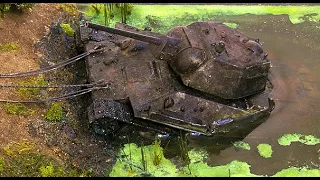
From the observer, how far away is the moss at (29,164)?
32.4ft

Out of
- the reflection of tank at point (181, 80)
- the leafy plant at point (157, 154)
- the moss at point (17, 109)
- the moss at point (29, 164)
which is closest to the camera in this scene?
the moss at point (29, 164)

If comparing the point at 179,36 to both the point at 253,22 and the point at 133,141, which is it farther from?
the point at 253,22

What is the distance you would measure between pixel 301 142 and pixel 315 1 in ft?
20.1

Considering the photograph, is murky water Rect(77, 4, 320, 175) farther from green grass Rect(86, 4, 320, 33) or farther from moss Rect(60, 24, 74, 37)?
moss Rect(60, 24, 74, 37)

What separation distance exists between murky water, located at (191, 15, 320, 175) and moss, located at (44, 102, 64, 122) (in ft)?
11.2

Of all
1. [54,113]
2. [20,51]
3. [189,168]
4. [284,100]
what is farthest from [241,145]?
[20,51]

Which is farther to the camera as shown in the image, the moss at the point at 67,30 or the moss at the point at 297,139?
the moss at the point at 67,30

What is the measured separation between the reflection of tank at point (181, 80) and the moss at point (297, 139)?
2.46 ft

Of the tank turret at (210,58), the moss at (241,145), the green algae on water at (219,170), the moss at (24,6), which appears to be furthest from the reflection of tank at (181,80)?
the moss at (24,6)

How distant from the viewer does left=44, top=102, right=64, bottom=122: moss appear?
37.3 feet

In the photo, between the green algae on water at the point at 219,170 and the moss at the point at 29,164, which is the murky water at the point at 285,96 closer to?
the green algae on water at the point at 219,170

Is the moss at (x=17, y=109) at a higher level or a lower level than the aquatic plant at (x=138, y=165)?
higher

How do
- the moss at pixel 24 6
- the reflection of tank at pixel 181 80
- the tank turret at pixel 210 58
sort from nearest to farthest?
1. the reflection of tank at pixel 181 80
2. the tank turret at pixel 210 58
3. the moss at pixel 24 6

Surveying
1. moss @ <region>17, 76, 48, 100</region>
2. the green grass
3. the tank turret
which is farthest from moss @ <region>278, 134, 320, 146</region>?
moss @ <region>17, 76, 48, 100</region>
